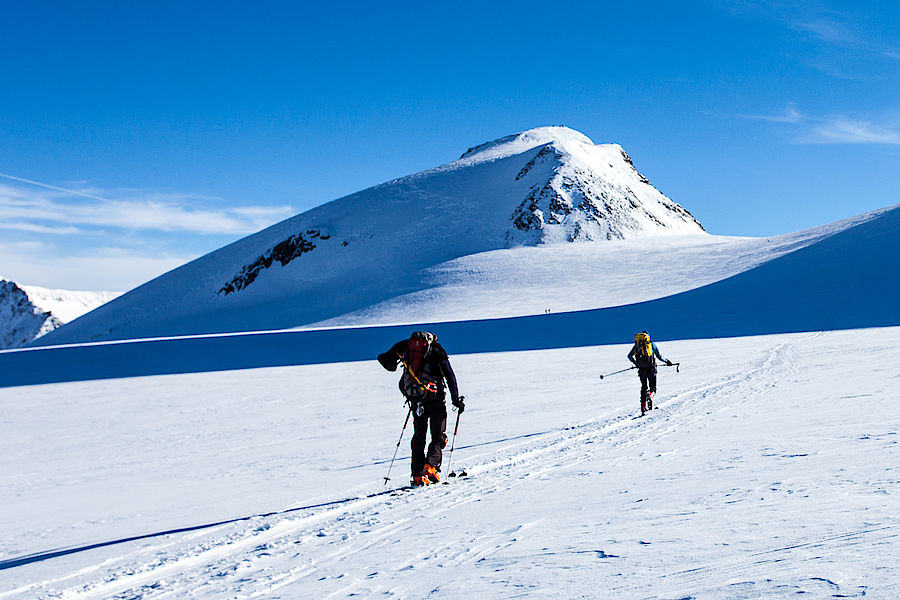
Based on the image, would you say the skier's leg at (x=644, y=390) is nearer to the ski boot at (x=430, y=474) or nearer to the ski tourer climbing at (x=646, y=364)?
the ski tourer climbing at (x=646, y=364)

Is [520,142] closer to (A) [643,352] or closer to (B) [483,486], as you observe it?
(A) [643,352]

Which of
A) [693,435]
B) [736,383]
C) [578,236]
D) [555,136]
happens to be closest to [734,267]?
[578,236]

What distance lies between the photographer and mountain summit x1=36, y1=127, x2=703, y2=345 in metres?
74.8

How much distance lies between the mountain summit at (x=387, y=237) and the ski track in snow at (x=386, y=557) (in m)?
55.7

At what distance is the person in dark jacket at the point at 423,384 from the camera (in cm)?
785

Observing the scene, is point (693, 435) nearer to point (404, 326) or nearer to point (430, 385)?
point (430, 385)

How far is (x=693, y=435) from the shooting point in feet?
30.6

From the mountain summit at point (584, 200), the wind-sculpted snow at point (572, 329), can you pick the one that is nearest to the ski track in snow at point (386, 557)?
the wind-sculpted snow at point (572, 329)

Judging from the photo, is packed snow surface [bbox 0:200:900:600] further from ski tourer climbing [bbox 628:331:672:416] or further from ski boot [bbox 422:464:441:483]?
ski tourer climbing [bbox 628:331:672:416]

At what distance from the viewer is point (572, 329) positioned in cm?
3306

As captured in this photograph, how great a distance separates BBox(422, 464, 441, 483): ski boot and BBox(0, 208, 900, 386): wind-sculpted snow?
18.9 metres

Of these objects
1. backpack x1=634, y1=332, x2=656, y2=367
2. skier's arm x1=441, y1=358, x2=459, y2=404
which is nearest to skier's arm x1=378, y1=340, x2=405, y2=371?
skier's arm x1=441, y1=358, x2=459, y2=404

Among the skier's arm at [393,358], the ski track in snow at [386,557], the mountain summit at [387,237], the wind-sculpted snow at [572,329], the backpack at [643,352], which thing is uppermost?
the mountain summit at [387,237]

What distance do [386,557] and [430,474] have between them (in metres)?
2.95
